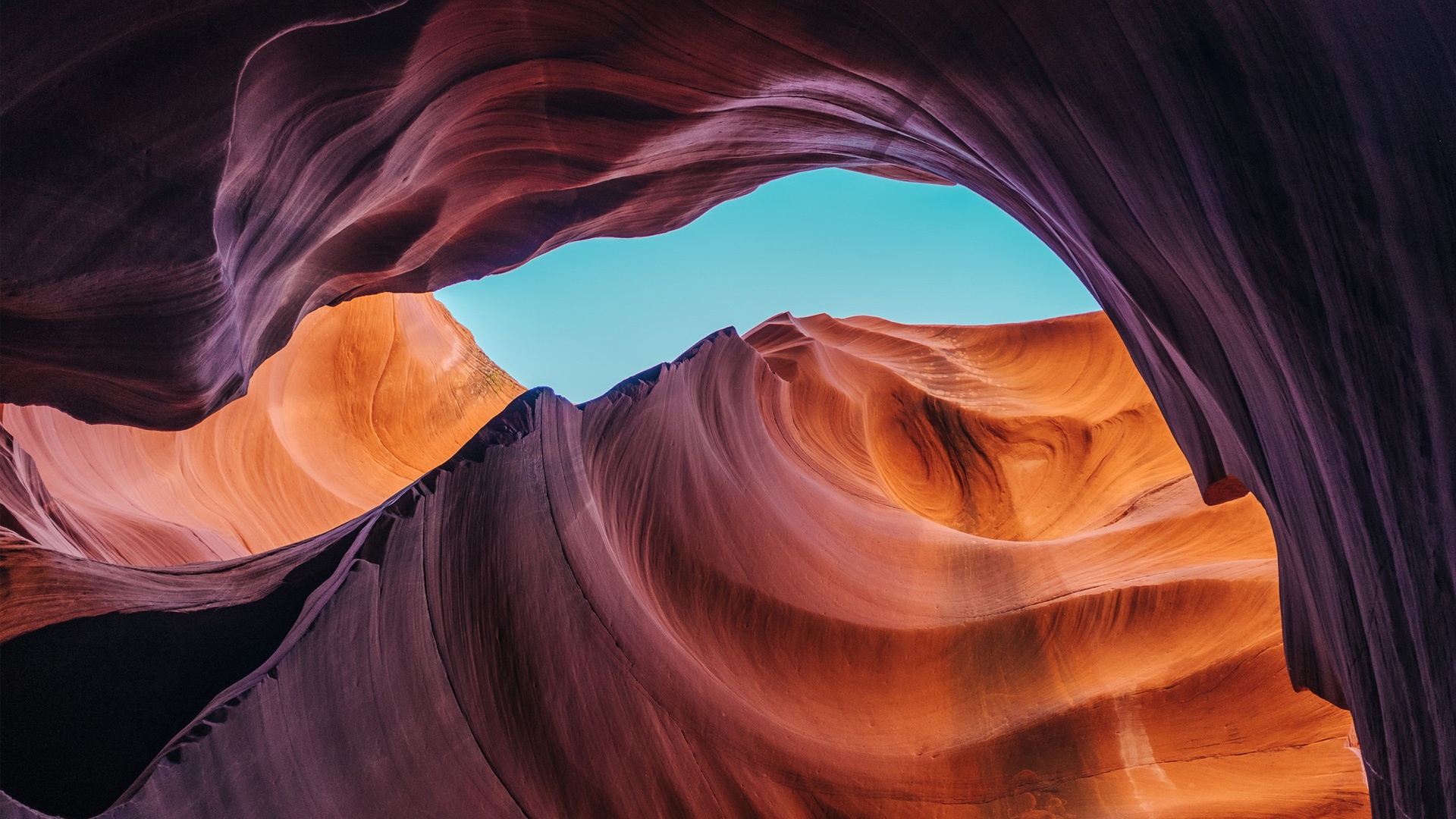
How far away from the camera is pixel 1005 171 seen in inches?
120

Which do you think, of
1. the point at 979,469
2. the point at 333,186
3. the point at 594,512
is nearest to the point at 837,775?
the point at 594,512

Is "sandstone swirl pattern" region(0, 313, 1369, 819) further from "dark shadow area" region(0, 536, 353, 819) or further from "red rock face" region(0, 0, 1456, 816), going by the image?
"red rock face" region(0, 0, 1456, 816)

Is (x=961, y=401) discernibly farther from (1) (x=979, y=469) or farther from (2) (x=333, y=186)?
(2) (x=333, y=186)

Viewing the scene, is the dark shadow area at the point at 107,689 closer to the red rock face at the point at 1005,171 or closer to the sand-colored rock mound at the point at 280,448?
the sand-colored rock mound at the point at 280,448

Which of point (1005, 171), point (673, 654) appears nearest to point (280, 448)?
point (673, 654)

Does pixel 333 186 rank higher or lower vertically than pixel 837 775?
higher

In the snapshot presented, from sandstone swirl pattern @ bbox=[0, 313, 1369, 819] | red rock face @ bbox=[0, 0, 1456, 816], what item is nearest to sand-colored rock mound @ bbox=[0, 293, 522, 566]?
sandstone swirl pattern @ bbox=[0, 313, 1369, 819]

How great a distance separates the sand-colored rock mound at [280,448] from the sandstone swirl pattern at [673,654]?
1188 mm

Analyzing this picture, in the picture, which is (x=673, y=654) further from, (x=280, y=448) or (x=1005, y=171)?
(x=280, y=448)

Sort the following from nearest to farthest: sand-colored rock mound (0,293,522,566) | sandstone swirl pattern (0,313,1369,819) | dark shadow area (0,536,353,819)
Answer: dark shadow area (0,536,353,819) < sandstone swirl pattern (0,313,1369,819) < sand-colored rock mound (0,293,522,566)

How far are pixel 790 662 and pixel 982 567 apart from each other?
1885mm

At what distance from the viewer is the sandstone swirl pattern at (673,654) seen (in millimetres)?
2592

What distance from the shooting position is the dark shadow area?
235 centimetres

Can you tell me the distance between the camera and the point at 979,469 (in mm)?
8344
